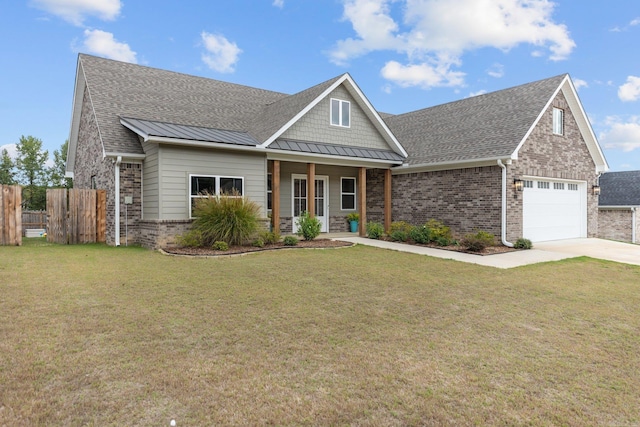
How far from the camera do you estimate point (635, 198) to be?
80.5ft

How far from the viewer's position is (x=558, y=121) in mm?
15398

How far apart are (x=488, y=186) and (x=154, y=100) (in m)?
12.7

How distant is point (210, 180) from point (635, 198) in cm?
2650

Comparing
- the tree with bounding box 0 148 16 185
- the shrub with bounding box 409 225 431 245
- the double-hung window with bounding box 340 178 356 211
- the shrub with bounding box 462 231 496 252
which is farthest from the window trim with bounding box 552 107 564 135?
the tree with bounding box 0 148 16 185

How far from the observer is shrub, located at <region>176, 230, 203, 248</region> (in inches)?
439

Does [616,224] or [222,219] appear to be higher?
[222,219]

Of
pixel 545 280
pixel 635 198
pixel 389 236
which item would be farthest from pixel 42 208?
pixel 635 198

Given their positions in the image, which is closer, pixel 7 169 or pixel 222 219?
pixel 222 219

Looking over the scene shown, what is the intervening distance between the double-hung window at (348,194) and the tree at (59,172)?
33.5 m

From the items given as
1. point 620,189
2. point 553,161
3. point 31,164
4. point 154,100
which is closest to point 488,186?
point 553,161

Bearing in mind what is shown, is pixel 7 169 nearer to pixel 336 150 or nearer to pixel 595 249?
pixel 336 150

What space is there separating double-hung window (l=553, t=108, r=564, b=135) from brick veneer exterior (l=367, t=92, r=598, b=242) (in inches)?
7.4

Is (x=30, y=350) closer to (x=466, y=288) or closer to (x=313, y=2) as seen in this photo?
(x=466, y=288)

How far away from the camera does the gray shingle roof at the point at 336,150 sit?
13.6m
